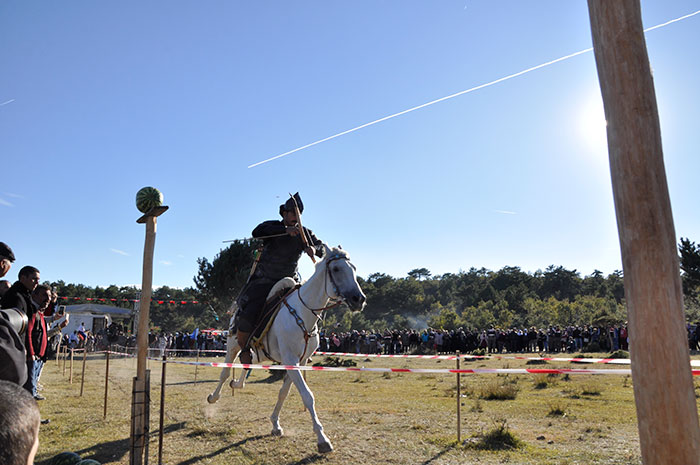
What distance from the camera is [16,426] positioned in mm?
1394

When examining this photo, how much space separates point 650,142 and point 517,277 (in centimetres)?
9441

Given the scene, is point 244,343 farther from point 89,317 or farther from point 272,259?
point 89,317

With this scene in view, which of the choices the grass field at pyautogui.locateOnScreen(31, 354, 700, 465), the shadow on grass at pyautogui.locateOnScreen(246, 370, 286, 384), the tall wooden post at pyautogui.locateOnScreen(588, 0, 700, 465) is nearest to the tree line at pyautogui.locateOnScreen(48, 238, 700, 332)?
the shadow on grass at pyautogui.locateOnScreen(246, 370, 286, 384)

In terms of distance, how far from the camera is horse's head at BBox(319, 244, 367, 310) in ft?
20.2

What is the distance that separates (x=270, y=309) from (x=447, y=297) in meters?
95.9

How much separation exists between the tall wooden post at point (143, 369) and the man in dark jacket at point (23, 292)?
1.79 m

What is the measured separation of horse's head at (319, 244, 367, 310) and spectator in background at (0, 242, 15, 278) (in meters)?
3.71

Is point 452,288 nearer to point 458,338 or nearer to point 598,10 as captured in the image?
point 458,338

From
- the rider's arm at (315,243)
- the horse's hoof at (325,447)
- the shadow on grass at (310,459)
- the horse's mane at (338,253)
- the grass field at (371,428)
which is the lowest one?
the grass field at (371,428)

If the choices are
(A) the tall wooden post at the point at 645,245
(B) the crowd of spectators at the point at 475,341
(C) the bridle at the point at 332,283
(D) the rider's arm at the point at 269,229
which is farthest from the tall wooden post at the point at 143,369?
(B) the crowd of spectators at the point at 475,341

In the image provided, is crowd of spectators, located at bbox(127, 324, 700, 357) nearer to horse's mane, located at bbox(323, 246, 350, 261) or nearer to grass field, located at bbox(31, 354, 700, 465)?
grass field, located at bbox(31, 354, 700, 465)

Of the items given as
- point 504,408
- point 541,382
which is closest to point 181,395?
point 504,408

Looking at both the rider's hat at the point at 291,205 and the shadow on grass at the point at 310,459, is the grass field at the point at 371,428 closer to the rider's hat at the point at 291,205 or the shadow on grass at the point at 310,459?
the shadow on grass at the point at 310,459

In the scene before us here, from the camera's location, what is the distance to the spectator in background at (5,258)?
4719 mm
